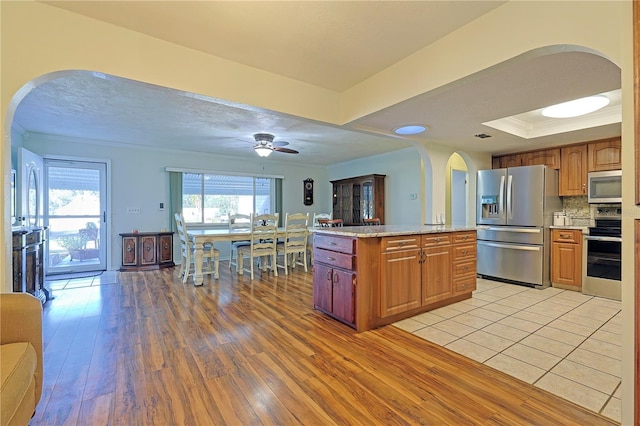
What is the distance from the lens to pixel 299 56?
2295mm

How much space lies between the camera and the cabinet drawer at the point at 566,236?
3.88 metres

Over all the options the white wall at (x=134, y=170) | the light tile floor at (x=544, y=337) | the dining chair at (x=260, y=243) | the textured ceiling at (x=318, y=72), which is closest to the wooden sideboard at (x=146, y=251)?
the white wall at (x=134, y=170)

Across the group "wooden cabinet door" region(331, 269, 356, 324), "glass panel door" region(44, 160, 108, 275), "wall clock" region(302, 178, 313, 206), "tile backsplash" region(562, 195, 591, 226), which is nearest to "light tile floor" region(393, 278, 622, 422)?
"wooden cabinet door" region(331, 269, 356, 324)

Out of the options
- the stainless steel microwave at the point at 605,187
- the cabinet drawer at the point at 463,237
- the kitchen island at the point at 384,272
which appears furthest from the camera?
the stainless steel microwave at the point at 605,187

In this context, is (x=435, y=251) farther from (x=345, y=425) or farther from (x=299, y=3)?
(x=299, y=3)

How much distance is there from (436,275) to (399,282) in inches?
23.1

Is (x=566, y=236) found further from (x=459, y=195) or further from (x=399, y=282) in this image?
(x=399, y=282)

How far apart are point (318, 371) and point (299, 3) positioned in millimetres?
2339

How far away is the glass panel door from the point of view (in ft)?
16.0

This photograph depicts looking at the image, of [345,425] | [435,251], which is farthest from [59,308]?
[435,251]

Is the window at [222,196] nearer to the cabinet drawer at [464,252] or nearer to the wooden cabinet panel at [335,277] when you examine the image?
the wooden cabinet panel at [335,277]

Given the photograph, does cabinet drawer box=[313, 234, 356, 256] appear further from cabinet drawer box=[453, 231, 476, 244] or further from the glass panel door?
the glass panel door

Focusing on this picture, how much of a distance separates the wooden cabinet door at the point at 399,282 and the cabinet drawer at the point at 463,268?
2.15 ft

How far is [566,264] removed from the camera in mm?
3938
